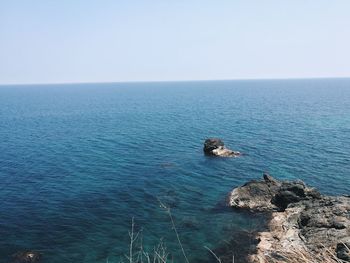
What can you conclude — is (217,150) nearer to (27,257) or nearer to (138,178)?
(138,178)

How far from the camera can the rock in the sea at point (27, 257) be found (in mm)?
34428

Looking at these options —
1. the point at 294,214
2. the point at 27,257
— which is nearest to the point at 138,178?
the point at 27,257

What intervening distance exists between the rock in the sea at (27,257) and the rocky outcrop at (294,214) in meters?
21.1

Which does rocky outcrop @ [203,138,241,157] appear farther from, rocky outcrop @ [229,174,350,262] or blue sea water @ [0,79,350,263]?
rocky outcrop @ [229,174,350,262]

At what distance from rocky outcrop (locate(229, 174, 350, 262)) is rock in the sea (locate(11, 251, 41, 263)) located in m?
21.1

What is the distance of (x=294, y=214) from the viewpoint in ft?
140

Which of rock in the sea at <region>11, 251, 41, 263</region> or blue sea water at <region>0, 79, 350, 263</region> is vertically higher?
rock in the sea at <region>11, 251, 41, 263</region>

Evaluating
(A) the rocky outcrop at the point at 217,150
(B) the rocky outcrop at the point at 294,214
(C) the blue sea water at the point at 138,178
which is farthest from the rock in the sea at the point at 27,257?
(A) the rocky outcrop at the point at 217,150

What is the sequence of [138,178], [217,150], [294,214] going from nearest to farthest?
[294,214] → [138,178] → [217,150]

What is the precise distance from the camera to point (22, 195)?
51.8m

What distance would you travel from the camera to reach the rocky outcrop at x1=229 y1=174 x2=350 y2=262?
3409 cm

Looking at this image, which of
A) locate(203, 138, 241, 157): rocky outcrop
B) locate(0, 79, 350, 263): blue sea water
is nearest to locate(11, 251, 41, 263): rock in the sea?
locate(0, 79, 350, 263): blue sea water

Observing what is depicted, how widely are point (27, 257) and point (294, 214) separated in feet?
100.0

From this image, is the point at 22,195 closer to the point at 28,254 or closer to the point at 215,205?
the point at 28,254
